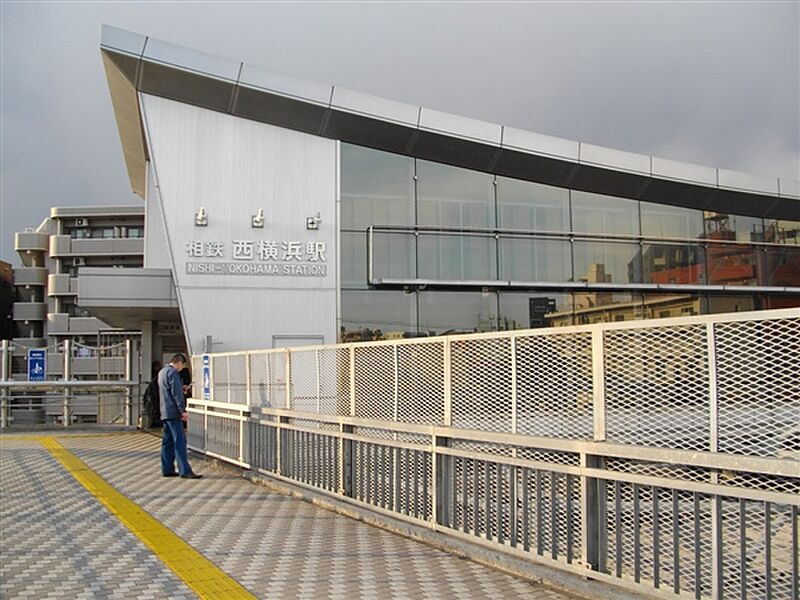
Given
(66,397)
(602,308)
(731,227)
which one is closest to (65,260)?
(66,397)

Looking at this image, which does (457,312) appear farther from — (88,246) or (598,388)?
(88,246)

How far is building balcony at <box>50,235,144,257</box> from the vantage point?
2395 inches

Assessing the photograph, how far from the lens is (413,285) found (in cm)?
1905

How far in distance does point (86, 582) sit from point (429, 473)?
3.16 metres

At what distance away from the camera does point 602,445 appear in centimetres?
573

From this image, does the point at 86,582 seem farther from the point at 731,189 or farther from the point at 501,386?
the point at 731,189

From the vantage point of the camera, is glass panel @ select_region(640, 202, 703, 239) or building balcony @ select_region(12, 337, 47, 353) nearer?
glass panel @ select_region(640, 202, 703, 239)

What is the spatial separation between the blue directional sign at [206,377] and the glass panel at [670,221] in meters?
12.1

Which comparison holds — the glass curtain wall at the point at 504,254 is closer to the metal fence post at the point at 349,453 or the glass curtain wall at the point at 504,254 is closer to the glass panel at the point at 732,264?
the glass panel at the point at 732,264

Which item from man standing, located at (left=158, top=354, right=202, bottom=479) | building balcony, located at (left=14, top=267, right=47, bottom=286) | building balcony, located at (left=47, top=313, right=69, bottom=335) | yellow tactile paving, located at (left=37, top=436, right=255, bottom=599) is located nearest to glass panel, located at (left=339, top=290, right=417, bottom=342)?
man standing, located at (left=158, top=354, right=202, bottom=479)

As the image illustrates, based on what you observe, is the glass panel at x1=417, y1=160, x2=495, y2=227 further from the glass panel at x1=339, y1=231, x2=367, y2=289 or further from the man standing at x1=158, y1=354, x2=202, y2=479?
the man standing at x1=158, y1=354, x2=202, y2=479

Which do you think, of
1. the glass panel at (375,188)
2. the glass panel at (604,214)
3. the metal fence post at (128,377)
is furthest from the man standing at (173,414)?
the glass panel at (604,214)

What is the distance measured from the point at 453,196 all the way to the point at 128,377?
32.7ft

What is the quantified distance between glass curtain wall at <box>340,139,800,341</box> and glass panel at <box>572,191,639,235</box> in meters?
0.03
